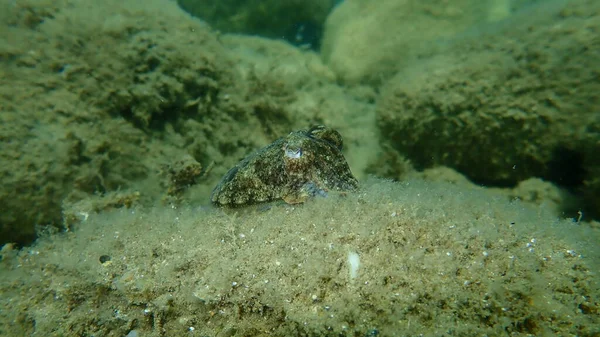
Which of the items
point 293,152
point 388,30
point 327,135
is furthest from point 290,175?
point 388,30

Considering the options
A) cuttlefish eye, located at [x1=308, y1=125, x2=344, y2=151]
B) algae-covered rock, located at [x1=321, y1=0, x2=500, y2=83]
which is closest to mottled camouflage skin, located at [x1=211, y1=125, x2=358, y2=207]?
cuttlefish eye, located at [x1=308, y1=125, x2=344, y2=151]

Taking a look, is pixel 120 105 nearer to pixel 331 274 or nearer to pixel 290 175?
pixel 290 175

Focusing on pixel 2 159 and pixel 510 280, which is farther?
pixel 2 159

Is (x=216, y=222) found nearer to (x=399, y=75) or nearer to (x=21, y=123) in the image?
(x=21, y=123)

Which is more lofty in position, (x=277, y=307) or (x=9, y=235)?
(x=277, y=307)

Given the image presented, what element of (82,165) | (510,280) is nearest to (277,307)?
(510,280)

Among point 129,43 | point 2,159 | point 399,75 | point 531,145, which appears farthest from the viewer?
point 399,75

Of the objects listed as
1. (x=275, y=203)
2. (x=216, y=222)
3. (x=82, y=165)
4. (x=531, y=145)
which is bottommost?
(x=82, y=165)
